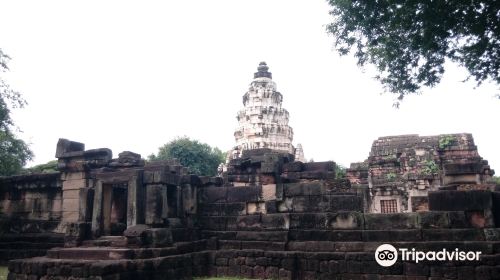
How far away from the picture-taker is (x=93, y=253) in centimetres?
972

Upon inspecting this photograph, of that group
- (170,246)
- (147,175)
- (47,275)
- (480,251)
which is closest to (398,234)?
(480,251)

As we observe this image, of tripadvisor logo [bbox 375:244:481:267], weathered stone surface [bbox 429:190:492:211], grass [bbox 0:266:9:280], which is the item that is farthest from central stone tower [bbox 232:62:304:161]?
tripadvisor logo [bbox 375:244:481:267]

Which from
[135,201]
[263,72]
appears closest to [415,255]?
[135,201]

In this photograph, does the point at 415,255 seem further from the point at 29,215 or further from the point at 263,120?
the point at 263,120

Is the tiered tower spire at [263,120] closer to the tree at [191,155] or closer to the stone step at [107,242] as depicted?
the tree at [191,155]

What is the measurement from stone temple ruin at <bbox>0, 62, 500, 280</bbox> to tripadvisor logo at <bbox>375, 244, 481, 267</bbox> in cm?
10

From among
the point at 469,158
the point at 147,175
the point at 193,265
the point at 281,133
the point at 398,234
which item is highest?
the point at 281,133

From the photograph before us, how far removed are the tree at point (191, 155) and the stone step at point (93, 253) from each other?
40.7m

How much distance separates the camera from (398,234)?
979cm

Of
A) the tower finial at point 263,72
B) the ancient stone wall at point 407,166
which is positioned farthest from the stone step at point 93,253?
the tower finial at point 263,72

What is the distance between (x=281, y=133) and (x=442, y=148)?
20.7 meters

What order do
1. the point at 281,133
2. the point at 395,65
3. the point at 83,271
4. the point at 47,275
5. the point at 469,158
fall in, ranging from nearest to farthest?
the point at 83,271
the point at 47,275
the point at 395,65
the point at 469,158
the point at 281,133

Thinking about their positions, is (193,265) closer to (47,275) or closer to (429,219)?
(47,275)

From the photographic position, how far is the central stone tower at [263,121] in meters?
41.9
